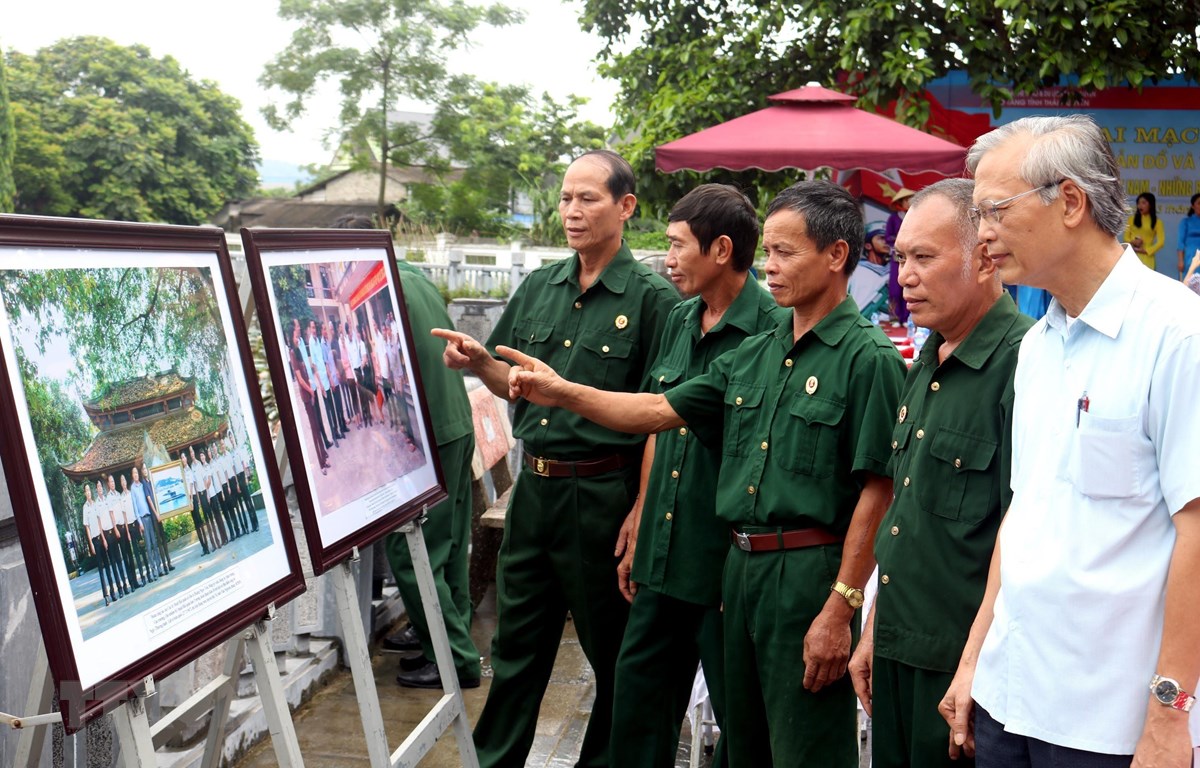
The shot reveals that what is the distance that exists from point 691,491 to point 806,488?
54cm

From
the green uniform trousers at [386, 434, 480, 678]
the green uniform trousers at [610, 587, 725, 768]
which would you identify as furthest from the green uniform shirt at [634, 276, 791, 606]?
the green uniform trousers at [386, 434, 480, 678]

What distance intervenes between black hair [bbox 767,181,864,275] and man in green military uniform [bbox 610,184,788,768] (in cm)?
42

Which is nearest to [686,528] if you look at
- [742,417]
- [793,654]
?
[742,417]

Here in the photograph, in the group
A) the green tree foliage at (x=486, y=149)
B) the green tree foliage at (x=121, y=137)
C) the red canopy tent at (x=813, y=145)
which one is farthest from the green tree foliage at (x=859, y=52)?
the green tree foliage at (x=121, y=137)

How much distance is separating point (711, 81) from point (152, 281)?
10.7m

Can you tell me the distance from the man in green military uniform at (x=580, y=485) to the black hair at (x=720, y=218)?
38 cm

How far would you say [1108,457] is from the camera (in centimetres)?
182

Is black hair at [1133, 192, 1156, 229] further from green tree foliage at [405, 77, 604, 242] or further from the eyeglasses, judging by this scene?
green tree foliage at [405, 77, 604, 242]

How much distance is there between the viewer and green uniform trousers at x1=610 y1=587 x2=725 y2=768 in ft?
11.1

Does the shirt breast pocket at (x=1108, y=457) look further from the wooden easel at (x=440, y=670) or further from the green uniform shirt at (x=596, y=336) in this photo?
the green uniform shirt at (x=596, y=336)

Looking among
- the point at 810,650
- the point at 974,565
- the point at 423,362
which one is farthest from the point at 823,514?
the point at 423,362

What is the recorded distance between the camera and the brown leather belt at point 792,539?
9.38ft

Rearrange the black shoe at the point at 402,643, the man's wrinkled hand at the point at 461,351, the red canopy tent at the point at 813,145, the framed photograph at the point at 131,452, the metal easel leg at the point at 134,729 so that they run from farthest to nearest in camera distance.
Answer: the red canopy tent at the point at 813,145 < the black shoe at the point at 402,643 < the man's wrinkled hand at the point at 461,351 < the metal easel leg at the point at 134,729 < the framed photograph at the point at 131,452

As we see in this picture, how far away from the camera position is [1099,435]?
6.01ft
